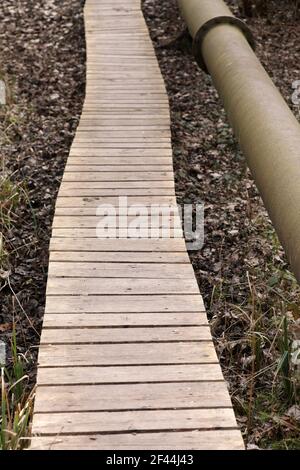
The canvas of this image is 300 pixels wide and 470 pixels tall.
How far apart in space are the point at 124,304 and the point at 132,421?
40.7 inches

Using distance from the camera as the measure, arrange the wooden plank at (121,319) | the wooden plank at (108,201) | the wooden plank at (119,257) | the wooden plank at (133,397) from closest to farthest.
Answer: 1. the wooden plank at (133,397)
2. the wooden plank at (121,319)
3. the wooden plank at (119,257)
4. the wooden plank at (108,201)

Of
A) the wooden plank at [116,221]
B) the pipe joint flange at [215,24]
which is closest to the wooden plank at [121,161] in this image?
the wooden plank at [116,221]

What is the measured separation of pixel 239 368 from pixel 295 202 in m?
1.14

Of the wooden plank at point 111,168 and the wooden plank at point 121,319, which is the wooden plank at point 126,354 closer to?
the wooden plank at point 121,319

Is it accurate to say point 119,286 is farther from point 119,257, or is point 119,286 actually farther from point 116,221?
point 116,221

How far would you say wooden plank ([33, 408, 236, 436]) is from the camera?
3.46 meters

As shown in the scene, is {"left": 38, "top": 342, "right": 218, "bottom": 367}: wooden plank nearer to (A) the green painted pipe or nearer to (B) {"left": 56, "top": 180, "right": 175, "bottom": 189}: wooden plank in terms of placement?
(A) the green painted pipe

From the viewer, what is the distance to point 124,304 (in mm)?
4430

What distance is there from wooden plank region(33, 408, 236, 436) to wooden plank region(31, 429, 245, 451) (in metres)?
0.04

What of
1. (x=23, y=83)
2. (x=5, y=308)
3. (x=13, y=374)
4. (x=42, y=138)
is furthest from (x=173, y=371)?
(x=23, y=83)

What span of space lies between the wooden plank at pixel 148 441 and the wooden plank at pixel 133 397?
190 millimetres

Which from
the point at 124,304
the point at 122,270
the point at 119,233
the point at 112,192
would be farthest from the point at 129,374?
the point at 112,192

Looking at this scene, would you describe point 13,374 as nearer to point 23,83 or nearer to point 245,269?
point 245,269

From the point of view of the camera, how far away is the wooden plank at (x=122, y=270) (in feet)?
15.5
